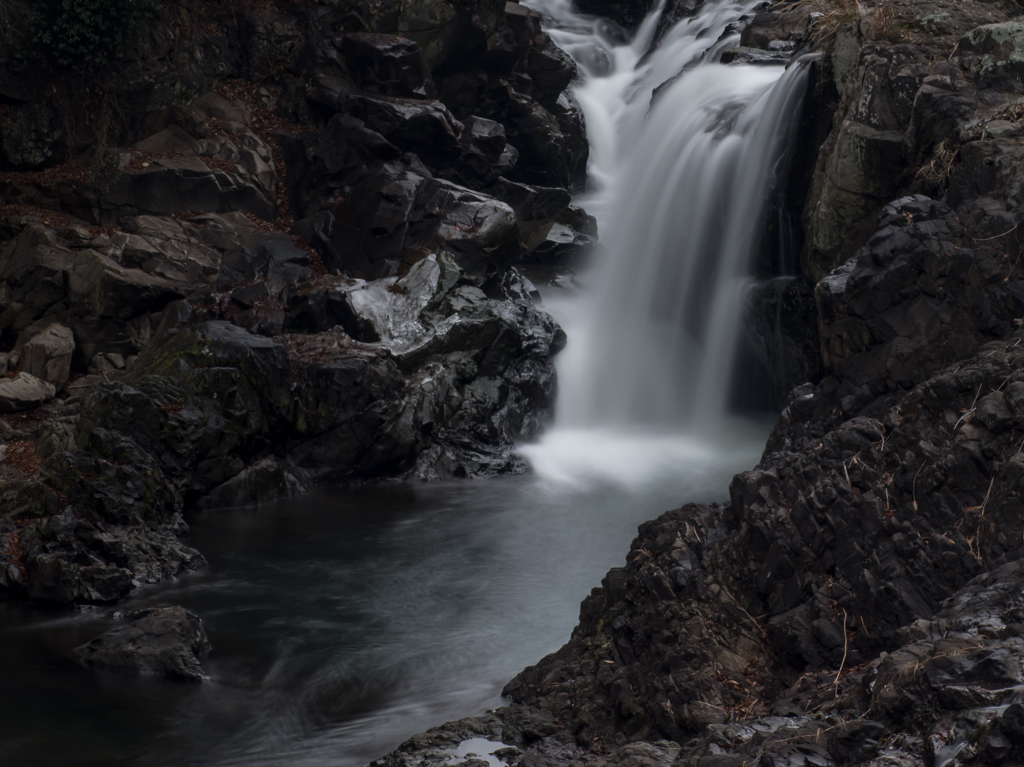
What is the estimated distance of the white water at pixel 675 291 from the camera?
44.0 feet

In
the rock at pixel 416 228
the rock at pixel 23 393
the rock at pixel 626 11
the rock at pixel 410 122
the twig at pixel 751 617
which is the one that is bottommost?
the twig at pixel 751 617

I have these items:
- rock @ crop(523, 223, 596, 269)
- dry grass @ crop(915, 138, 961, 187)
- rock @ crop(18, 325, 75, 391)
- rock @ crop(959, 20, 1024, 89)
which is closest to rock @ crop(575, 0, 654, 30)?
rock @ crop(523, 223, 596, 269)

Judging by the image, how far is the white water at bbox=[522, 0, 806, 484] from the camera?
44.0 ft

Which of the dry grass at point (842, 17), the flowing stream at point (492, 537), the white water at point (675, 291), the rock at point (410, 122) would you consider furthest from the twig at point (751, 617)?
the rock at point (410, 122)

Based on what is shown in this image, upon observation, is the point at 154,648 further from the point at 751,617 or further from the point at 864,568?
the point at 864,568

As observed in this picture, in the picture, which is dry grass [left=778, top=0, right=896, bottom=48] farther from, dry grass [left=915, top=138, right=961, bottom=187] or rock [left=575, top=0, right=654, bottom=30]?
rock [left=575, top=0, right=654, bottom=30]

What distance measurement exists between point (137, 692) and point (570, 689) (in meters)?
3.45

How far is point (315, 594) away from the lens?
827cm

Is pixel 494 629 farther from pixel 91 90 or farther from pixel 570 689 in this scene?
pixel 91 90

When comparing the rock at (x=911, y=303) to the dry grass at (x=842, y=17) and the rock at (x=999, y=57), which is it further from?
the dry grass at (x=842, y=17)

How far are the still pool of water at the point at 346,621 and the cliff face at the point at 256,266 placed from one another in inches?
28.3

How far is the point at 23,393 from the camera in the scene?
1159 centimetres

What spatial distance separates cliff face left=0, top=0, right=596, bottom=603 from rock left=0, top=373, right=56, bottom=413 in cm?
3

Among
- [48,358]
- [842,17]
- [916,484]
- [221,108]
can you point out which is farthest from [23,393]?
[842,17]
